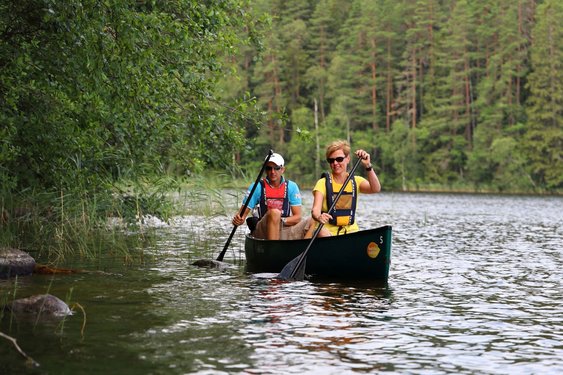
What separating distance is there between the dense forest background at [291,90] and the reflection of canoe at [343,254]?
246 centimetres

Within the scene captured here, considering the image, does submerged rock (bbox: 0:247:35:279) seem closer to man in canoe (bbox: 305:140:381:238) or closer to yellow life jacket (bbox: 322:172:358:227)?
man in canoe (bbox: 305:140:381:238)

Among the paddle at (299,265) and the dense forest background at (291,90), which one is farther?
the paddle at (299,265)

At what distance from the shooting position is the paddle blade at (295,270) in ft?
38.3

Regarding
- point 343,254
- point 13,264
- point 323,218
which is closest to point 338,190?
point 323,218

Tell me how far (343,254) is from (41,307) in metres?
4.54

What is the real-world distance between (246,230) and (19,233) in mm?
8222

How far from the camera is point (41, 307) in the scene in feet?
26.7

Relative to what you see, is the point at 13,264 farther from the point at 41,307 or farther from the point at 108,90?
the point at 41,307

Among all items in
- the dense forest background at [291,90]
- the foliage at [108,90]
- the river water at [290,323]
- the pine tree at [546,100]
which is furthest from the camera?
the pine tree at [546,100]

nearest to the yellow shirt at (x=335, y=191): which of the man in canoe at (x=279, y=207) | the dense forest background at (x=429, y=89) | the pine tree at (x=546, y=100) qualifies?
the man in canoe at (x=279, y=207)

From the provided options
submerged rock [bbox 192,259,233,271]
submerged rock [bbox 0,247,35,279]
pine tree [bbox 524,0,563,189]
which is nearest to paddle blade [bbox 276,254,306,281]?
submerged rock [bbox 192,259,233,271]

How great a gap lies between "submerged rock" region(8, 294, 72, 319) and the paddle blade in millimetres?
3911

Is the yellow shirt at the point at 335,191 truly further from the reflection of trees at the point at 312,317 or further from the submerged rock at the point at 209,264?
the submerged rock at the point at 209,264

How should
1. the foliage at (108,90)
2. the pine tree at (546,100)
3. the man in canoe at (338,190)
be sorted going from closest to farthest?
the foliage at (108,90) < the man in canoe at (338,190) < the pine tree at (546,100)
